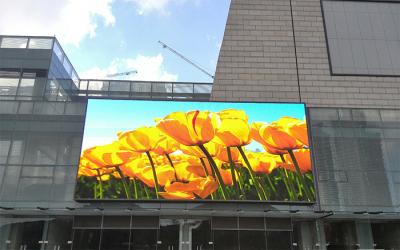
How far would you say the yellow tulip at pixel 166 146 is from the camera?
67.7 feet

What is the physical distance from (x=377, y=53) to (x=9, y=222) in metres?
26.3

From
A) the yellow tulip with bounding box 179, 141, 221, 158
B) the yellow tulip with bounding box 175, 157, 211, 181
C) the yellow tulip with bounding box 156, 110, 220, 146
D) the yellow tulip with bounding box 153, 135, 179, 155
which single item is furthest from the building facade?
the yellow tulip with bounding box 153, 135, 179, 155

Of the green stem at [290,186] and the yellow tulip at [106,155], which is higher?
the yellow tulip at [106,155]

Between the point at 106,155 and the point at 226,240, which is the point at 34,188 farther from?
the point at 226,240

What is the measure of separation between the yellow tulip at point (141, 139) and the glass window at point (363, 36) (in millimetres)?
13278

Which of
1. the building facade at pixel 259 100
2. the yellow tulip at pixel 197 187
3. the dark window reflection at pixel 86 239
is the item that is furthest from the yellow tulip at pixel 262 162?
Result: the dark window reflection at pixel 86 239

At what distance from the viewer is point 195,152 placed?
20.6 meters

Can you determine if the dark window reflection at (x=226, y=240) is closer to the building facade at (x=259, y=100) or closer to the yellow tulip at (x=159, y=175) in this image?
the building facade at (x=259, y=100)

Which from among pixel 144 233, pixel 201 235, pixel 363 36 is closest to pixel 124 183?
pixel 144 233

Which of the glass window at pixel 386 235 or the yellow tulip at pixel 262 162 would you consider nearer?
the glass window at pixel 386 235

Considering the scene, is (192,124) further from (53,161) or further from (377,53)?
(377,53)

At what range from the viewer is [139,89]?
25141 millimetres

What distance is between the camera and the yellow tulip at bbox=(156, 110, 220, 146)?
67.8 ft

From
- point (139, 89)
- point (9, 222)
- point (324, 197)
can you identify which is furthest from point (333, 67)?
point (9, 222)
